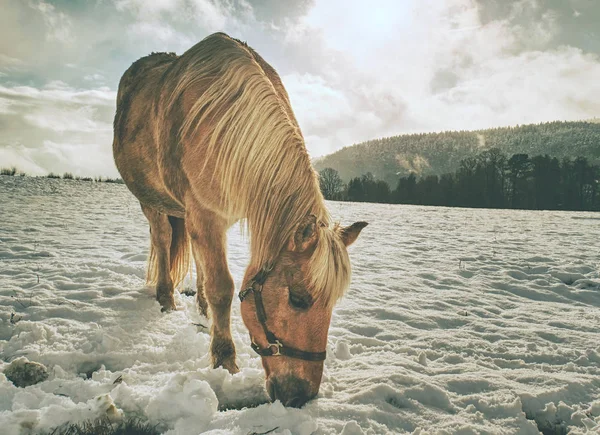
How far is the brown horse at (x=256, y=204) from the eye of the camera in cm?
187

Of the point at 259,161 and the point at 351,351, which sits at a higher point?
the point at 259,161

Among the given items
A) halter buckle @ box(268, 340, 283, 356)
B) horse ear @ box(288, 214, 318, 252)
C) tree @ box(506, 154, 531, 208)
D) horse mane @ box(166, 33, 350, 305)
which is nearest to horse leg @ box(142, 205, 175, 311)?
horse mane @ box(166, 33, 350, 305)

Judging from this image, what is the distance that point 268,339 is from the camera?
1.92 meters

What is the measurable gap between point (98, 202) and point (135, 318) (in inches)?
443

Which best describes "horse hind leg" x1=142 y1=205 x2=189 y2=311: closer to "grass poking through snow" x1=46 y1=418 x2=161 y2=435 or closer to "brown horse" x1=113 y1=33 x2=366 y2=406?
"brown horse" x1=113 y1=33 x2=366 y2=406

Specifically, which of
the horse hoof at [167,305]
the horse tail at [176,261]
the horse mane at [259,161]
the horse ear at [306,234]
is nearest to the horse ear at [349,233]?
the horse mane at [259,161]

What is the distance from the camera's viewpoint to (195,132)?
2.43 m

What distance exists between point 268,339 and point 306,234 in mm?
635

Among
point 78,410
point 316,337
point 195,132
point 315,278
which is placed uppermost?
point 195,132

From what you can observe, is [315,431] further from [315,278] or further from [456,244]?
[456,244]

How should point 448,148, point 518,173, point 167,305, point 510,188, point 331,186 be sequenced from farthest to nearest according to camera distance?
point 448,148, point 510,188, point 518,173, point 331,186, point 167,305

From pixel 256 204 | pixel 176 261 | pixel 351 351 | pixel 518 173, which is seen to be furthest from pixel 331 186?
pixel 518 173

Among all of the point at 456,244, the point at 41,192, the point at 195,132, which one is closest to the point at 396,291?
the point at 195,132

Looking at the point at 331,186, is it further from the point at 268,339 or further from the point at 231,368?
the point at 268,339
